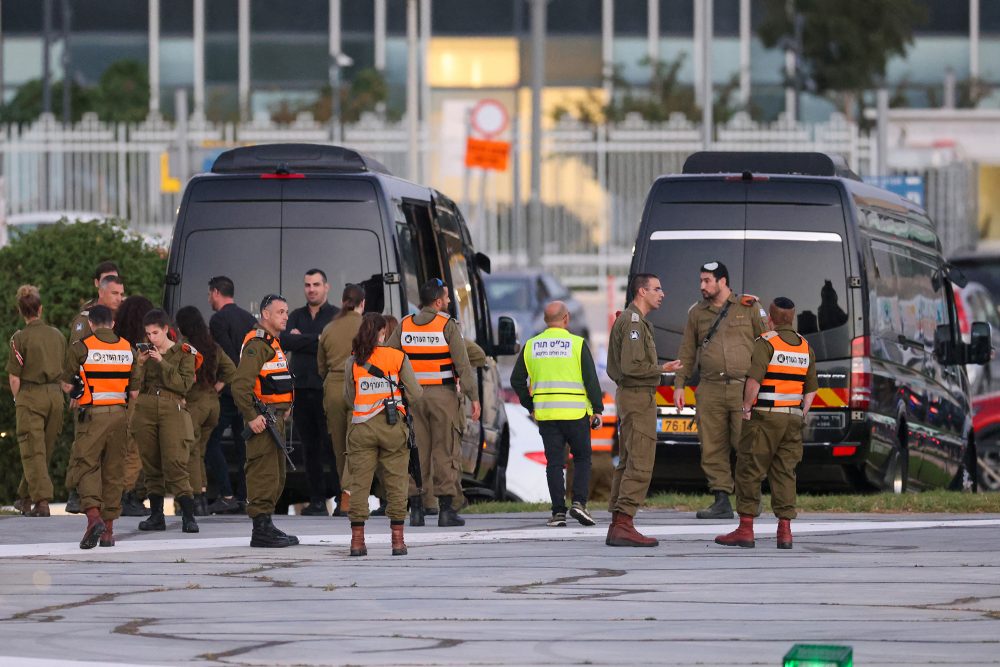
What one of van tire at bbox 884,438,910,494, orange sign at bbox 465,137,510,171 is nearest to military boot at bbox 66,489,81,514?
van tire at bbox 884,438,910,494

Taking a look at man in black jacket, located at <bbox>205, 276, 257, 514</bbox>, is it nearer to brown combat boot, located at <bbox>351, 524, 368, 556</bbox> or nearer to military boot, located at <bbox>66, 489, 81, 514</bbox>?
military boot, located at <bbox>66, 489, 81, 514</bbox>

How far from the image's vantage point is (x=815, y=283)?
53.2ft

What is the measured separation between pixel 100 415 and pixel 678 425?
4.67m

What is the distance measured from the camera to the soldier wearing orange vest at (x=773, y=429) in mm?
13344

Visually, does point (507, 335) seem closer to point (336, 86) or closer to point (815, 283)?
point (815, 283)

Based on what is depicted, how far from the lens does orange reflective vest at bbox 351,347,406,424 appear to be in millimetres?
13078

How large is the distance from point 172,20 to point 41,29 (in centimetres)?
327

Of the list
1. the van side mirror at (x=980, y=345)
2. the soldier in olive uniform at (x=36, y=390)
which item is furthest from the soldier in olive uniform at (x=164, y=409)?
the van side mirror at (x=980, y=345)

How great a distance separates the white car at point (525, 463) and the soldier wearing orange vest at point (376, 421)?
→ 596cm

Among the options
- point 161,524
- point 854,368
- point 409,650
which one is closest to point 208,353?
point 161,524

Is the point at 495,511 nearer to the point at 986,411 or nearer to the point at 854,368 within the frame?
the point at 854,368

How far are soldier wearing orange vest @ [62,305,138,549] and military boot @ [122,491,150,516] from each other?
285 cm

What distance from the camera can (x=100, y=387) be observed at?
537 inches

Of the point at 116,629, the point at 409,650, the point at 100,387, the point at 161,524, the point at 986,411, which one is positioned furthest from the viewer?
the point at 986,411
